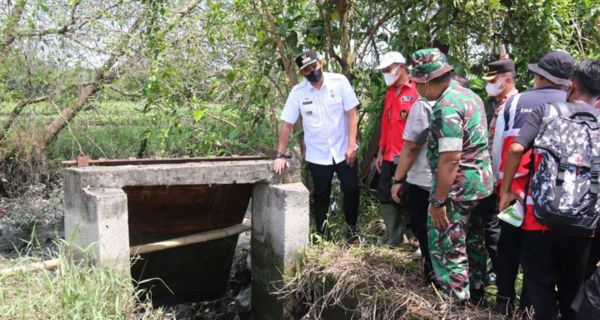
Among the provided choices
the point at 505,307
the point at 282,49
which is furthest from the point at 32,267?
the point at 505,307

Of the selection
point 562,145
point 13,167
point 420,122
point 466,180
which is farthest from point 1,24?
point 562,145

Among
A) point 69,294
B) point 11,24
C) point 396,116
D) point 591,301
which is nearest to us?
point 591,301

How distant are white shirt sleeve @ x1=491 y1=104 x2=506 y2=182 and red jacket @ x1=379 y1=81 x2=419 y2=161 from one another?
2.56ft

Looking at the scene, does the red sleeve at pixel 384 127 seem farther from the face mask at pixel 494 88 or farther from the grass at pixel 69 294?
the grass at pixel 69 294

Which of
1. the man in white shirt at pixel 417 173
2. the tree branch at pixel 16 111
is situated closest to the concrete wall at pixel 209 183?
the man in white shirt at pixel 417 173

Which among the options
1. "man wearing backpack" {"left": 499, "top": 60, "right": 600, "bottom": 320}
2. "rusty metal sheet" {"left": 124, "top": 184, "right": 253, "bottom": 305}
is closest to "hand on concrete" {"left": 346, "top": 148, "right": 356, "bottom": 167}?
"rusty metal sheet" {"left": 124, "top": 184, "right": 253, "bottom": 305}

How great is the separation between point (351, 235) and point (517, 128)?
1943 mm

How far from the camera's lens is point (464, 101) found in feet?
10.8

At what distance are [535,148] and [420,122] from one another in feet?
3.05

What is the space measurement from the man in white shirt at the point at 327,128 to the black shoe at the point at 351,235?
20 centimetres

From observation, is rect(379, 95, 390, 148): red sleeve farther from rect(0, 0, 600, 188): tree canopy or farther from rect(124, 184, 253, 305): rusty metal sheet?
rect(124, 184, 253, 305): rusty metal sheet

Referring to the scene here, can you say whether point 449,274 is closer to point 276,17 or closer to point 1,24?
point 276,17

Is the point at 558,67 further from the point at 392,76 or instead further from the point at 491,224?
the point at 392,76

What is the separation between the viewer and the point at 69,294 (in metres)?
3.56
